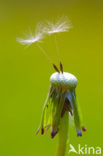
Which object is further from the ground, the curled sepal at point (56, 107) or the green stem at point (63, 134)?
the curled sepal at point (56, 107)

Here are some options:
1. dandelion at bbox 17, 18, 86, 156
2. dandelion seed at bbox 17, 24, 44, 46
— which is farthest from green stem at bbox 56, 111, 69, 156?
dandelion seed at bbox 17, 24, 44, 46

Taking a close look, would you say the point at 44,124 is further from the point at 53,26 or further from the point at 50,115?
the point at 53,26

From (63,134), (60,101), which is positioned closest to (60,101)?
(60,101)

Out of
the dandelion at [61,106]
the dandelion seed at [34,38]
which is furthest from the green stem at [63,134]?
the dandelion seed at [34,38]

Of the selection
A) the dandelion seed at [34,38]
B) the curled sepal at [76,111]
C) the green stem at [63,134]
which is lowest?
the green stem at [63,134]

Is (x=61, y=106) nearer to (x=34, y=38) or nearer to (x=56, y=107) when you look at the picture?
(x=56, y=107)

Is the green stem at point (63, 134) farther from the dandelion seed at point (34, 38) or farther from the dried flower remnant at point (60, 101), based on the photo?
the dandelion seed at point (34, 38)

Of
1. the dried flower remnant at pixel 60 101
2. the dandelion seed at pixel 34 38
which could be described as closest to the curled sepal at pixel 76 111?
the dried flower remnant at pixel 60 101

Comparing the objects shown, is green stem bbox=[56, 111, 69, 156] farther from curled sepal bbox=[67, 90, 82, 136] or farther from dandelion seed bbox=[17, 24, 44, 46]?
dandelion seed bbox=[17, 24, 44, 46]

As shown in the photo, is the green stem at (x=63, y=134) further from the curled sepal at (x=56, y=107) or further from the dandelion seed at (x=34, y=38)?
the dandelion seed at (x=34, y=38)

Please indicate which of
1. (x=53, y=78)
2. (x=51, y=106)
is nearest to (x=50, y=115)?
(x=51, y=106)

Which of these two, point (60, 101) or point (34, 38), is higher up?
point (34, 38)
